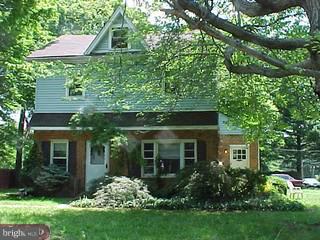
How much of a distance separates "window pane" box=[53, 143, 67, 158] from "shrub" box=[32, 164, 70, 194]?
144cm

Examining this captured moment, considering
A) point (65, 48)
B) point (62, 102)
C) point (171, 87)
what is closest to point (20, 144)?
point (62, 102)

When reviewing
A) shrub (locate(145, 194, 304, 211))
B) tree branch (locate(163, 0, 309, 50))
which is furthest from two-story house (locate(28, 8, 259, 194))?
tree branch (locate(163, 0, 309, 50))

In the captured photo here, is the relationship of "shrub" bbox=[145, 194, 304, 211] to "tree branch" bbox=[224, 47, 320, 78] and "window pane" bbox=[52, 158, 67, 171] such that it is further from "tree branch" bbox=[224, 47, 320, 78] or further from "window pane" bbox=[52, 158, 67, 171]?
"window pane" bbox=[52, 158, 67, 171]

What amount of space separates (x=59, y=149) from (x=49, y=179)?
278cm

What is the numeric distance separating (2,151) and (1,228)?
2964cm

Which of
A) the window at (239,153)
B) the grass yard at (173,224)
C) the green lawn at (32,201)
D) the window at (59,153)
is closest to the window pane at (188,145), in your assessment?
the window at (239,153)

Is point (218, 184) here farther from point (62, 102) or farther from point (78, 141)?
point (62, 102)

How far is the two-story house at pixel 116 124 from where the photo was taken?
24547 mm

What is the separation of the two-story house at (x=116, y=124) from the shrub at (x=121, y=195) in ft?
14.4

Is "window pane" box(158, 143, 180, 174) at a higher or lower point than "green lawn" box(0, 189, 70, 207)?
higher

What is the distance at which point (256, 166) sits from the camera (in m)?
28.9

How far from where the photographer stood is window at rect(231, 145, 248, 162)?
29.6 meters

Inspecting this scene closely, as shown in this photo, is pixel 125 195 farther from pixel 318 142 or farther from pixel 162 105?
pixel 318 142

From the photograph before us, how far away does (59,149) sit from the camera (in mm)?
26062
